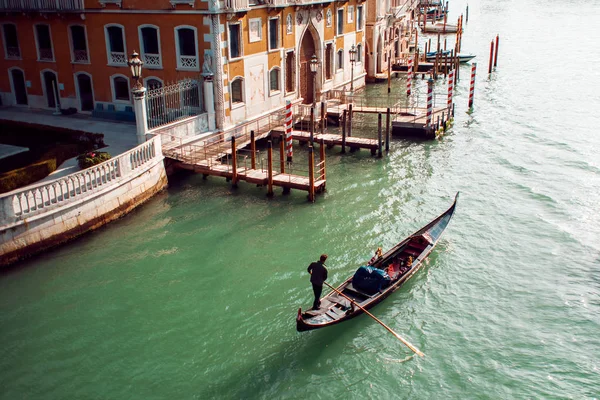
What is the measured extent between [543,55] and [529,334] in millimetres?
51776

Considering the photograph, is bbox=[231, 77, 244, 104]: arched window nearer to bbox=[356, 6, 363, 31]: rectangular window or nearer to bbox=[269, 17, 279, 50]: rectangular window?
bbox=[269, 17, 279, 50]: rectangular window

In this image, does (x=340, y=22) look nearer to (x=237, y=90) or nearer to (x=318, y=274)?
(x=237, y=90)

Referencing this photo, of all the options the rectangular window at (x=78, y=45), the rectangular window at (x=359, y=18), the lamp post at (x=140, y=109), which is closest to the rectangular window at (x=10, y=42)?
the rectangular window at (x=78, y=45)

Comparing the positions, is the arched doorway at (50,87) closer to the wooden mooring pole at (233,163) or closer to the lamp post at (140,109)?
the lamp post at (140,109)

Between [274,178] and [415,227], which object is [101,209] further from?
[415,227]

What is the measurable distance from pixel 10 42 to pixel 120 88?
25.2 feet

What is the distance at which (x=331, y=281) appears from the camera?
59.7ft

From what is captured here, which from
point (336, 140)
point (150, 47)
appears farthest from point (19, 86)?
point (336, 140)

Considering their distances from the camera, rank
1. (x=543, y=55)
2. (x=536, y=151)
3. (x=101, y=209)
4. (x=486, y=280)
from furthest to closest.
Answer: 1. (x=543, y=55)
2. (x=536, y=151)
3. (x=101, y=209)
4. (x=486, y=280)

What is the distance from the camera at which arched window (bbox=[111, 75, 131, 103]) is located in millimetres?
30469

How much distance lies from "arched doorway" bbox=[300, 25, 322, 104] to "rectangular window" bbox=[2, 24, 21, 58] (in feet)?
53.0

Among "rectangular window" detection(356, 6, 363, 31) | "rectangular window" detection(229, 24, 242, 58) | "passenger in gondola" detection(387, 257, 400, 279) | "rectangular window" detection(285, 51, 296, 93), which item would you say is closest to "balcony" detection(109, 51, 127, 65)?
"rectangular window" detection(229, 24, 242, 58)

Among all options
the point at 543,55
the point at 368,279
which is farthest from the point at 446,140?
the point at 543,55

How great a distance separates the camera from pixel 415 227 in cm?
2194
